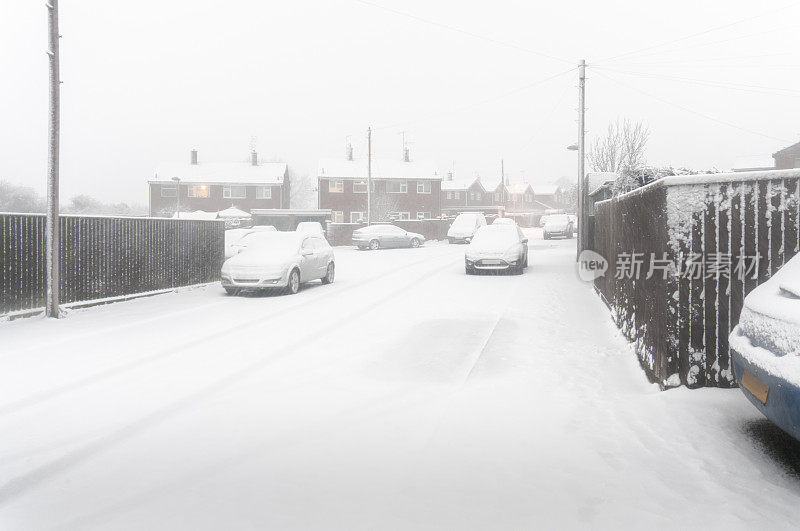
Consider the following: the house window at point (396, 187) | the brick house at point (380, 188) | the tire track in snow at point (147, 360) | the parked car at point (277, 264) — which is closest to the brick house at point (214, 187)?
the brick house at point (380, 188)

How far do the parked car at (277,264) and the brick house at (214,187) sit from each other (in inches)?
1859

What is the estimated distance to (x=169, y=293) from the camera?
1448 cm

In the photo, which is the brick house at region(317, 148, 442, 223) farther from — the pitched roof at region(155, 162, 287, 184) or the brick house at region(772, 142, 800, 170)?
the brick house at region(772, 142, 800, 170)

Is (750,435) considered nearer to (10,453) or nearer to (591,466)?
(591,466)

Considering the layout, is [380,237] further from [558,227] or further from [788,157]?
[788,157]

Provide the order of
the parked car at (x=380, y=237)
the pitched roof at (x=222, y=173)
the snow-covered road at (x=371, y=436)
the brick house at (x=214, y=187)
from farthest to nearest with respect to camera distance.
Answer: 1. the pitched roof at (x=222, y=173)
2. the brick house at (x=214, y=187)
3. the parked car at (x=380, y=237)
4. the snow-covered road at (x=371, y=436)

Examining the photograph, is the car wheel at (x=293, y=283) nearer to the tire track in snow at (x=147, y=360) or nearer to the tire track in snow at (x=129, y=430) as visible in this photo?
the tire track in snow at (x=147, y=360)

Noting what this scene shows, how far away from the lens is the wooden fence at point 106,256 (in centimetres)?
1067

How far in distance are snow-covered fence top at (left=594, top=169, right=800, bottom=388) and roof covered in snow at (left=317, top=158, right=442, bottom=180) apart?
5524 centimetres

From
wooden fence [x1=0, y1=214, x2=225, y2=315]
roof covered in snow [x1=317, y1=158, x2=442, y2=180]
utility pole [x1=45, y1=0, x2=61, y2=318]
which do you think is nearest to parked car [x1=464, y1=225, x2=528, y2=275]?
wooden fence [x1=0, y1=214, x2=225, y2=315]

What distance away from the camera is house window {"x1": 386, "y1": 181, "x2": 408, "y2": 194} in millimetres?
61875

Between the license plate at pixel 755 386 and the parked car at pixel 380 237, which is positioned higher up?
the parked car at pixel 380 237

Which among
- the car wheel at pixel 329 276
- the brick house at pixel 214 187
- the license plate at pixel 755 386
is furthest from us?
the brick house at pixel 214 187

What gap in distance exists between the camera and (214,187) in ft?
201
